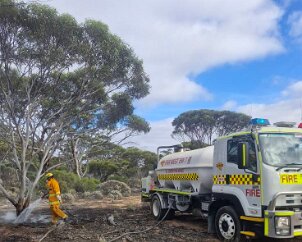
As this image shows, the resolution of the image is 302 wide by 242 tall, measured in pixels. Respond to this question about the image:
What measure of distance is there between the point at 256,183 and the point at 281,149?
0.88 meters

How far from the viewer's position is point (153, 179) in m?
13.7

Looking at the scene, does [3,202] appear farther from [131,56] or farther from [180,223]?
[180,223]

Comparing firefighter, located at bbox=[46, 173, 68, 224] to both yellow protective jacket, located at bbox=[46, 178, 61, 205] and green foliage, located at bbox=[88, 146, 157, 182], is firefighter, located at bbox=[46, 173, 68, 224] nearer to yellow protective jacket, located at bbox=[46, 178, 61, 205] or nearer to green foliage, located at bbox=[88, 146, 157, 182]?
yellow protective jacket, located at bbox=[46, 178, 61, 205]

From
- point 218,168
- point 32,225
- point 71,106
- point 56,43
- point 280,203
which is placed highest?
point 56,43

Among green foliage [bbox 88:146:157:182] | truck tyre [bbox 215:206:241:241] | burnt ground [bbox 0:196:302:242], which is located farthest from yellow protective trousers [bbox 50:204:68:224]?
green foliage [bbox 88:146:157:182]

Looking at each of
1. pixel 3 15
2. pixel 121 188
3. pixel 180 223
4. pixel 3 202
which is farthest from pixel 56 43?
pixel 121 188

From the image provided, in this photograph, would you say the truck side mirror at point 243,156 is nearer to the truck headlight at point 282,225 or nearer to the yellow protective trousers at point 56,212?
the truck headlight at point 282,225

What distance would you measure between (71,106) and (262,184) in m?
14.4

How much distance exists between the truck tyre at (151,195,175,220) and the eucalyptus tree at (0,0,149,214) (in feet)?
17.1

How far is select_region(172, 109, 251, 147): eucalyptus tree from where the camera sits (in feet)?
151

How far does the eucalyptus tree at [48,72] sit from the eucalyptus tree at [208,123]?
26.0 metres

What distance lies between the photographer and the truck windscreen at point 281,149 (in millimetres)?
7754

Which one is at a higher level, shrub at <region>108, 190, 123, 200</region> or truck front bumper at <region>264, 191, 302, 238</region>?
shrub at <region>108, 190, 123, 200</region>

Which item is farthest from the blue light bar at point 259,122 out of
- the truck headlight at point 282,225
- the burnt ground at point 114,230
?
the burnt ground at point 114,230
